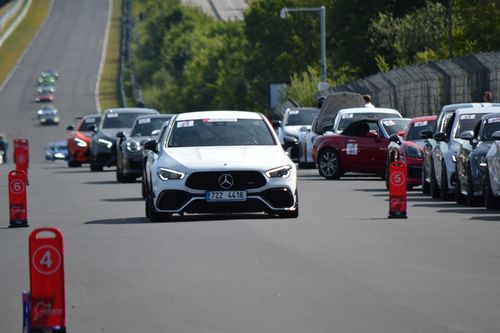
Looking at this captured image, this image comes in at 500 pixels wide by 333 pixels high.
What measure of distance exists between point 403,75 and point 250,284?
36945mm

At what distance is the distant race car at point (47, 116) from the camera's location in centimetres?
13348

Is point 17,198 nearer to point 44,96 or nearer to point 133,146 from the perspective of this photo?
point 133,146

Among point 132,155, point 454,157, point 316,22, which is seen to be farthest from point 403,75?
point 316,22

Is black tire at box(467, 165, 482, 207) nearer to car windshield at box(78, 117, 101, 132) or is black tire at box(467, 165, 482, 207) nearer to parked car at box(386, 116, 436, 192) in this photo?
parked car at box(386, 116, 436, 192)

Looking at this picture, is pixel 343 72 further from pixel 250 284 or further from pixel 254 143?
pixel 250 284

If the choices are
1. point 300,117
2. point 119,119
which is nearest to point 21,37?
point 300,117

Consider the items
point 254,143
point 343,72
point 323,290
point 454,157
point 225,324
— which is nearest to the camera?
point 225,324

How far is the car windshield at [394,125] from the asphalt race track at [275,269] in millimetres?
8648

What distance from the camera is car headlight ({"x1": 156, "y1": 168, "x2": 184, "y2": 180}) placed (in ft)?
67.8

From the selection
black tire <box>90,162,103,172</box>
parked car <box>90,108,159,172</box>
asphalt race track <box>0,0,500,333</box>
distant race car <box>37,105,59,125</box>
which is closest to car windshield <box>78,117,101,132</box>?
black tire <box>90,162,103,172</box>

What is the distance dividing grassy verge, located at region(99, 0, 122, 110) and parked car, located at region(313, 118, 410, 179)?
331 feet

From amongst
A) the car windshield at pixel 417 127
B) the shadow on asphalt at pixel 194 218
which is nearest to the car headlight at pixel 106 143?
the car windshield at pixel 417 127

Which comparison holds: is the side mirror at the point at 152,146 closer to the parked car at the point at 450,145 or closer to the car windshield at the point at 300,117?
the parked car at the point at 450,145

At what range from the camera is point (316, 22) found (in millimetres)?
105312
